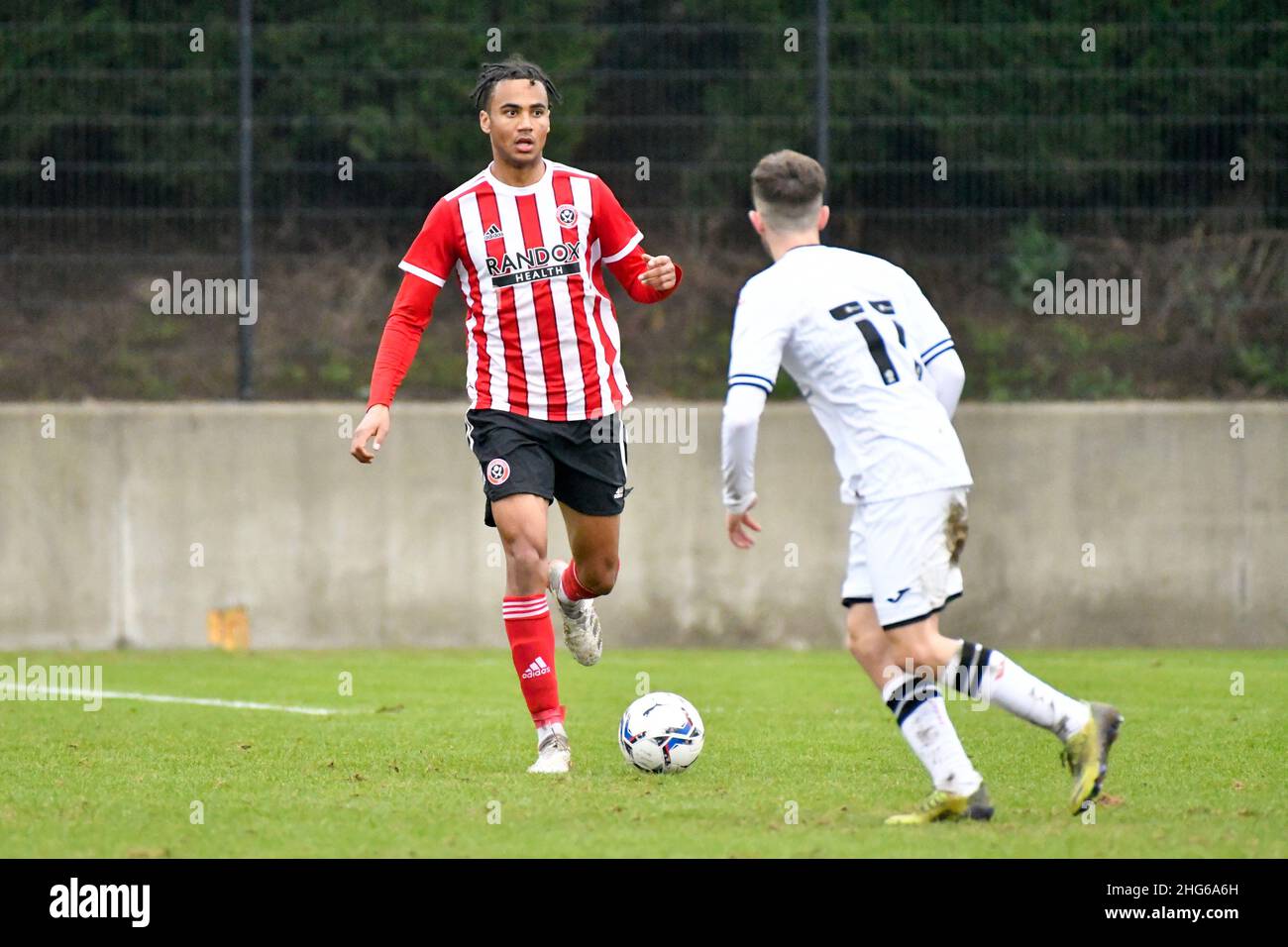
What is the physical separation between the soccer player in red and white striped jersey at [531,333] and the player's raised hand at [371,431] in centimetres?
2

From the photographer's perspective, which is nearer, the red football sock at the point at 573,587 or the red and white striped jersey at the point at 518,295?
the red and white striped jersey at the point at 518,295

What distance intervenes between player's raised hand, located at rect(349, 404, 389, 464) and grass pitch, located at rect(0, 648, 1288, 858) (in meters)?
1.08

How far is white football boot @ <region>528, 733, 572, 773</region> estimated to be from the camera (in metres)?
6.16

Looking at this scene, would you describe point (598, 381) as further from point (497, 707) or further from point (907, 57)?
point (907, 57)

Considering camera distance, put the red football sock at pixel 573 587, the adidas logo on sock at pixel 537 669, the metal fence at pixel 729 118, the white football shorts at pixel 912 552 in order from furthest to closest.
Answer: the metal fence at pixel 729 118, the red football sock at pixel 573 587, the adidas logo on sock at pixel 537 669, the white football shorts at pixel 912 552

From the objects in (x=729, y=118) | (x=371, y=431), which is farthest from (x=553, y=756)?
(x=729, y=118)

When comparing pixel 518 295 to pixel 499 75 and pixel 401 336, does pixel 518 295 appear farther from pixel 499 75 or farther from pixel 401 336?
pixel 499 75

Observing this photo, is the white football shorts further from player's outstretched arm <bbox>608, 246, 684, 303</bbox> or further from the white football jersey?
player's outstretched arm <bbox>608, 246, 684, 303</bbox>

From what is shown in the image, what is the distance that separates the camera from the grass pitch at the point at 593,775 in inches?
187

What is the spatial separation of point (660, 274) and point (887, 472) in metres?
1.62

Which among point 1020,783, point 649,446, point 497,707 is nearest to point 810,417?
point 649,446

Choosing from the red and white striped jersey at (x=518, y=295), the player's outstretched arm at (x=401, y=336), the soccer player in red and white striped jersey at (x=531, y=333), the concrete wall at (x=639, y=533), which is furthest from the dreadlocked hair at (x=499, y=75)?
the concrete wall at (x=639, y=533)

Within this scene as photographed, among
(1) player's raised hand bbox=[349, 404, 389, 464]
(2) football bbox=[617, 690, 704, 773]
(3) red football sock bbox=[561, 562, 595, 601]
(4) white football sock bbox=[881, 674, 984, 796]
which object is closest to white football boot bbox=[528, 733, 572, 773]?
(2) football bbox=[617, 690, 704, 773]

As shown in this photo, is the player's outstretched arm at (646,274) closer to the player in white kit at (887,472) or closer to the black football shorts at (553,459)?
the black football shorts at (553,459)
